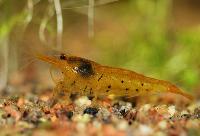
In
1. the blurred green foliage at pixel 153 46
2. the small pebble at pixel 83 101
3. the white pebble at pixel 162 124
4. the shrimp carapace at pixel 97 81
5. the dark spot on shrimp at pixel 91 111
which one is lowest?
the white pebble at pixel 162 124

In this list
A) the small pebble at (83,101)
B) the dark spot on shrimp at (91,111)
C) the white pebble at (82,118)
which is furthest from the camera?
the small pebble at (83,101)

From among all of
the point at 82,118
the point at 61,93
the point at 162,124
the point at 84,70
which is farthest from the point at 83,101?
the point at 162,124

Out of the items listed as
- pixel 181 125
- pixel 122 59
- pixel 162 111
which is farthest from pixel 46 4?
pixel 181 125

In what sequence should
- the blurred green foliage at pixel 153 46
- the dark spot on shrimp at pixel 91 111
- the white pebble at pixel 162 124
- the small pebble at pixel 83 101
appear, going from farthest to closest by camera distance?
the blurred green foliage at pixel 153 46
the small pebble at pixel 83 101
the dark spot on shrimp at pixel 91 111
the white pebble at pixel 162 124

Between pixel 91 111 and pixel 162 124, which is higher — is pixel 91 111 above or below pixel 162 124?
above

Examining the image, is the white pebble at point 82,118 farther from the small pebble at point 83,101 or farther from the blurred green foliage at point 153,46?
the blurred green foliage at point 153,46

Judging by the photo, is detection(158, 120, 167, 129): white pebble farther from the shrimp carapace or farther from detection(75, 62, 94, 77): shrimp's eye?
detection(75, 62, 94, 77): shrimp's eye

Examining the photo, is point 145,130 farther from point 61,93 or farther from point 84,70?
point 61,93

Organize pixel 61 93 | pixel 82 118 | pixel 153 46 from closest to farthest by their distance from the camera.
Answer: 1. pixel 82 118
2. pixel 61 93
3. pixel 153 46

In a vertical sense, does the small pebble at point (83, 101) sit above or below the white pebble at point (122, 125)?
above

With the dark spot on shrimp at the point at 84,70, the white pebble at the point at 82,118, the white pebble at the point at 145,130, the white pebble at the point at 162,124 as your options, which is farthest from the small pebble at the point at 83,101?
the white pebble at the point at 145,130
